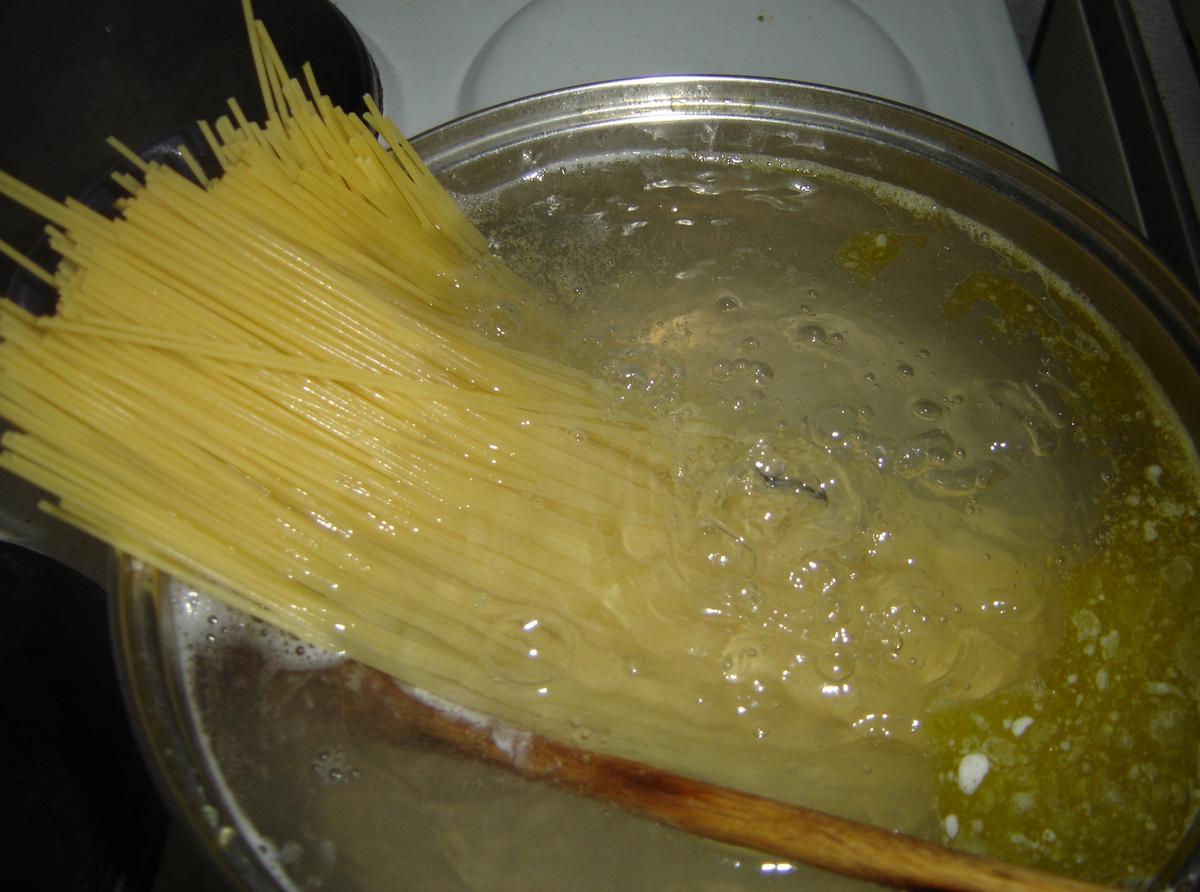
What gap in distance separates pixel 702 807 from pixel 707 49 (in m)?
0.87

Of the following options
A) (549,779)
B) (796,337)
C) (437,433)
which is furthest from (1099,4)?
(549,779)

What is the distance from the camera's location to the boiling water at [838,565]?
0.65 metres

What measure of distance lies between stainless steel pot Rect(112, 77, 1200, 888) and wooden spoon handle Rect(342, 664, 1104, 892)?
0.08 ft

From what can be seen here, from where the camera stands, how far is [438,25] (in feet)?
3.78

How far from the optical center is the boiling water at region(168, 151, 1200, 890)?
2.15ft

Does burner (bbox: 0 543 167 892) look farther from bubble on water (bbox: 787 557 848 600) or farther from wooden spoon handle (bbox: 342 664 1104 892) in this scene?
bubble on water (bbox: 787 557 848 600)

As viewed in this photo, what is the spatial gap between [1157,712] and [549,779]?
434 millimetres

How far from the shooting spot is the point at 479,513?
2.34 ft

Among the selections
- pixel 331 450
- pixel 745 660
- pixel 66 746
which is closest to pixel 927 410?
pixel 745 660

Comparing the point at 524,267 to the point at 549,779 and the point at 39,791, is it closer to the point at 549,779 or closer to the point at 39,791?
the point at 549,779

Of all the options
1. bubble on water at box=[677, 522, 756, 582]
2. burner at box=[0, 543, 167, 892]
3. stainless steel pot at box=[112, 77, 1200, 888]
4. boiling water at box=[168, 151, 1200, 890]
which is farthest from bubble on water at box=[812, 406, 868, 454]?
burner at box=[0, 543, 167, 892]

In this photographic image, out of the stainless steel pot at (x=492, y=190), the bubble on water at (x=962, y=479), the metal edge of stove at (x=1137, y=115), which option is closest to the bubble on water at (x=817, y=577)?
the bubble on water at (x=962, y=479)

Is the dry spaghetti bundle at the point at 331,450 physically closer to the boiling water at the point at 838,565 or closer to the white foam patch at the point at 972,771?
the boiling water at the point at 838,565

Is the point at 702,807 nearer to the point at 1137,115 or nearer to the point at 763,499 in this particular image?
the point at 763,499
